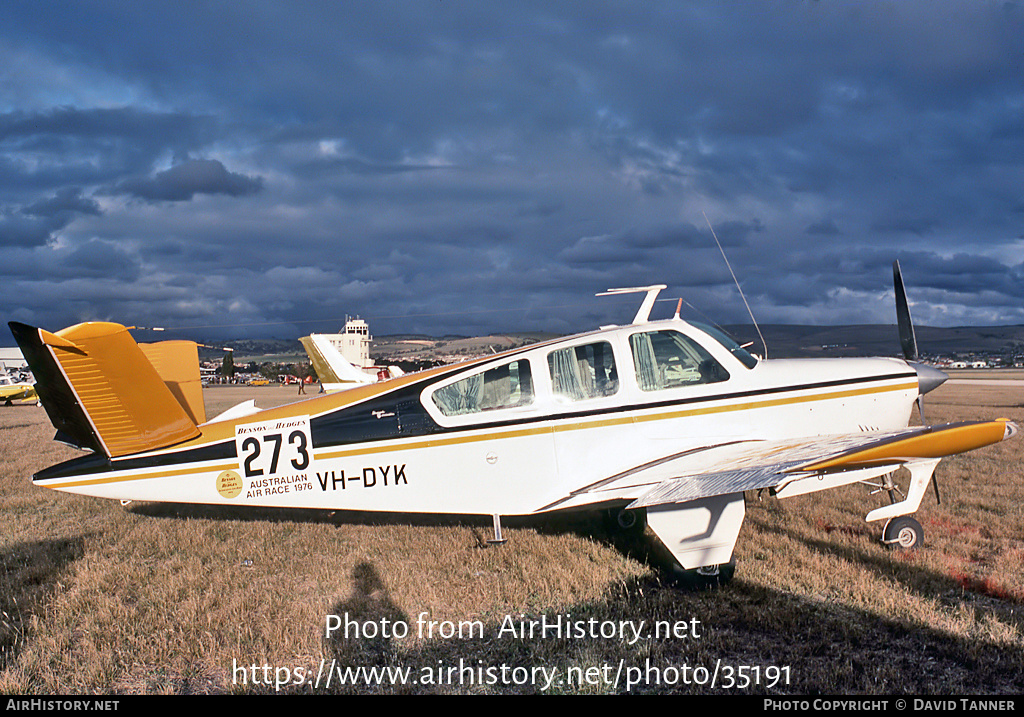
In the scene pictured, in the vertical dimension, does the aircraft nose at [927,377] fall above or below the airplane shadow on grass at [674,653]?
above

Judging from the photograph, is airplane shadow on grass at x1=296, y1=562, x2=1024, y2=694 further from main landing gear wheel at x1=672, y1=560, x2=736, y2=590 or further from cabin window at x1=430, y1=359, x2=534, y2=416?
cabin window at x1=430, y1=359, x2=534, y2=416

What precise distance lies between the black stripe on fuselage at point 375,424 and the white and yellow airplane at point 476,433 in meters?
0.01

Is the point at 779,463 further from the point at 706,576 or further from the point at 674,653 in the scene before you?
the point at 674,653

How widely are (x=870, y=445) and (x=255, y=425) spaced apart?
531 cm

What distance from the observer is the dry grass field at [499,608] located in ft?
12.9

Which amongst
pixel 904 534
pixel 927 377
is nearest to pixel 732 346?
pixel 927 377

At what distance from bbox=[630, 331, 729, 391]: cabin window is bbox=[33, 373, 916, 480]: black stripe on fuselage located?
0.19m

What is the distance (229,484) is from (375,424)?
1.55m

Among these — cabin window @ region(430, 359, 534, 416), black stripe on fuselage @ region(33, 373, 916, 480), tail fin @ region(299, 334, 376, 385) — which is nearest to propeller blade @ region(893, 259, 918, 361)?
black stripe on fuselage @ region(33, 373, 916, 480)

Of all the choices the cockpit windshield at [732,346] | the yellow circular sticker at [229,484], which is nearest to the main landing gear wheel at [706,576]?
the cockpit windshield at [732,346]

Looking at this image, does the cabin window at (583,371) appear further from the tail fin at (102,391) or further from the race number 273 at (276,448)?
the tail fin at (102,391)

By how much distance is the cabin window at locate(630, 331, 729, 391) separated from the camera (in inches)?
233

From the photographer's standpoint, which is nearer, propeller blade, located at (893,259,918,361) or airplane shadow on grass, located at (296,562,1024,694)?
→ airplane shadow on grass, located at (296,562,1024,694)
